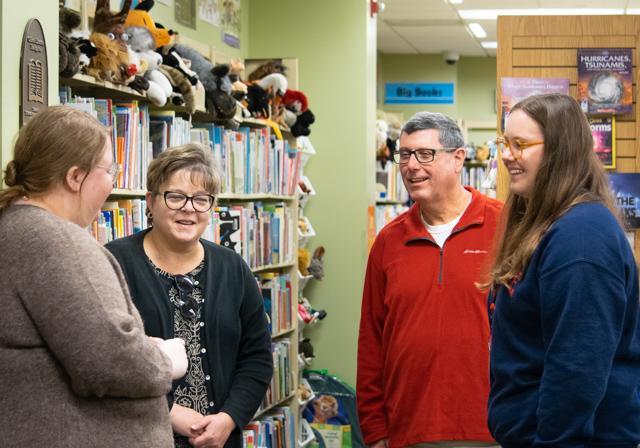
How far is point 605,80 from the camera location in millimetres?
3961

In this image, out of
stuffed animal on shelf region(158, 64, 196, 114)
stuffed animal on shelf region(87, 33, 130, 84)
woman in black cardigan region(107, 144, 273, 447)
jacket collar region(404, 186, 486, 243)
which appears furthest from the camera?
stuffed animal on shelf region(158, 64, 196, 114)

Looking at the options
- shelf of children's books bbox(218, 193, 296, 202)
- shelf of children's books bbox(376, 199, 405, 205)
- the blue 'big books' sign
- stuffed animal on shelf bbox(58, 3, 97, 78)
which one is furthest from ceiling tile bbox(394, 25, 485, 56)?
stuffed animal on shelf bbox(58, 3, 97, 78)

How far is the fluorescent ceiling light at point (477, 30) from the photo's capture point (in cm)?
880

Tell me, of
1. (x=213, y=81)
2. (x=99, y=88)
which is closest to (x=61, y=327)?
(x=99, y=88)

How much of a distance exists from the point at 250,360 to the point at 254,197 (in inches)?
72.9

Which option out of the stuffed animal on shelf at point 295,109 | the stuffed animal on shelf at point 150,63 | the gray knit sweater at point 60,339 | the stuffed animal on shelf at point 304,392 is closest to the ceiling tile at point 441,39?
the stuffed animal on shelf at point 295,109

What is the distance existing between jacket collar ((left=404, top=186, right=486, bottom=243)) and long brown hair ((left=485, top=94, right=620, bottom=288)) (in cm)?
74

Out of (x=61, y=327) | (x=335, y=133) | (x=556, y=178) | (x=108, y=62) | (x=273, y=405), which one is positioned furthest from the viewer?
(x=335, y=133)

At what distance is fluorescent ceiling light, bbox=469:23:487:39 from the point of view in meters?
8.80

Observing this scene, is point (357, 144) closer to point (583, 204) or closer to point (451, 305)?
point (451, 305)

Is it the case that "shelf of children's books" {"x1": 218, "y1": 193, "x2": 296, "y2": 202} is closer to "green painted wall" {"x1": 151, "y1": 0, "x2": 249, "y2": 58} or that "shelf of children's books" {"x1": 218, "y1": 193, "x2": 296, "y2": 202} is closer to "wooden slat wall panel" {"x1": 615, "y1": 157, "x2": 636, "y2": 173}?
"green painted wall" {"x1": 151, "y1": 0, "x2": 249, "y2": 58}

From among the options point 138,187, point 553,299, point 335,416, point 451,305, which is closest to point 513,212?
point 553,299

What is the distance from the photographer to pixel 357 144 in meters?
5.64

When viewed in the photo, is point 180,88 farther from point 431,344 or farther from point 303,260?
point 303,260
